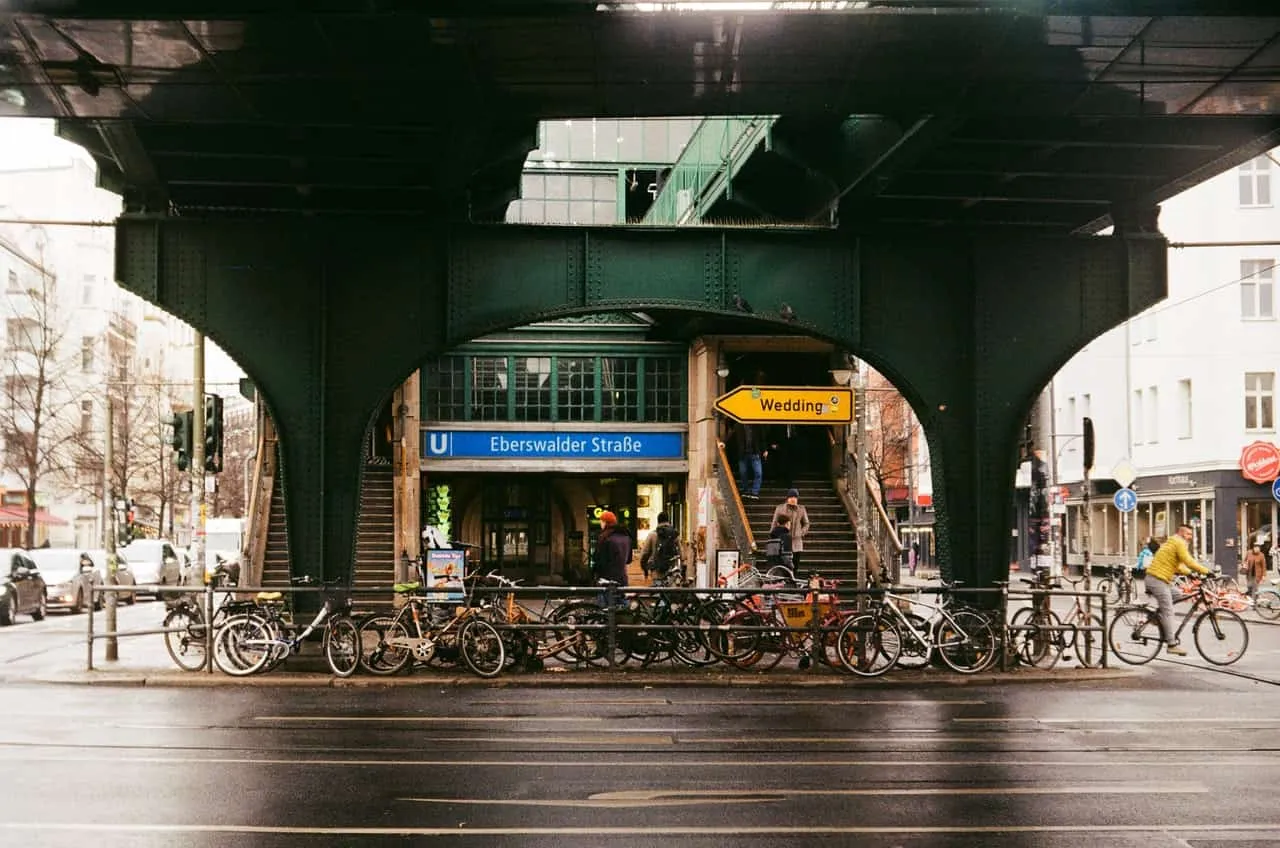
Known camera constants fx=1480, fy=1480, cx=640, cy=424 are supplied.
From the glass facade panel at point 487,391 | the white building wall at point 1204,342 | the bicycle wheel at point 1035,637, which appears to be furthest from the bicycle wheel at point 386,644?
the white building wall at point 1204,342

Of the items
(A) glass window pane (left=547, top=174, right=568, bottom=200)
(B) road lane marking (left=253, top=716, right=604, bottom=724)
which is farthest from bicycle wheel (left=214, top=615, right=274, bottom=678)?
(A) glass window pane (left=547, top=174, right=568, bottom=200)

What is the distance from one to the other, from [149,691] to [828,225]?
10.5 metres

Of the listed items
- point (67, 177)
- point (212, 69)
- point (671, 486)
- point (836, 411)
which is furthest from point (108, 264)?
point (212, 69)

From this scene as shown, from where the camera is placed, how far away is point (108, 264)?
89.5 metres

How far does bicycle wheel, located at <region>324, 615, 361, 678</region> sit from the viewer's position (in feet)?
60.2

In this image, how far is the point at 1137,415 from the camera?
183ft

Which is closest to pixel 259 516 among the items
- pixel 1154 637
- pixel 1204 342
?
pixel 1154 637

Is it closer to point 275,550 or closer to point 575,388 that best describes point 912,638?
point 275,550

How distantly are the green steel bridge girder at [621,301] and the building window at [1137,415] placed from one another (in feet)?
123

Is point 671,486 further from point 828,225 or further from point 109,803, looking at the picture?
point 109,803

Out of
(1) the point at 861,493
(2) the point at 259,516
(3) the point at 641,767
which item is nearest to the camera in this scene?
(3) the point at 641,767

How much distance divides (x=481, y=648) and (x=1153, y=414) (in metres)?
41.4

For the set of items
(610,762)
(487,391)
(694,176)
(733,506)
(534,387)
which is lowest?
(610,762)

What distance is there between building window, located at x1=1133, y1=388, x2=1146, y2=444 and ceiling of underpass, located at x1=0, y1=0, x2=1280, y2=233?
38.0 meters
